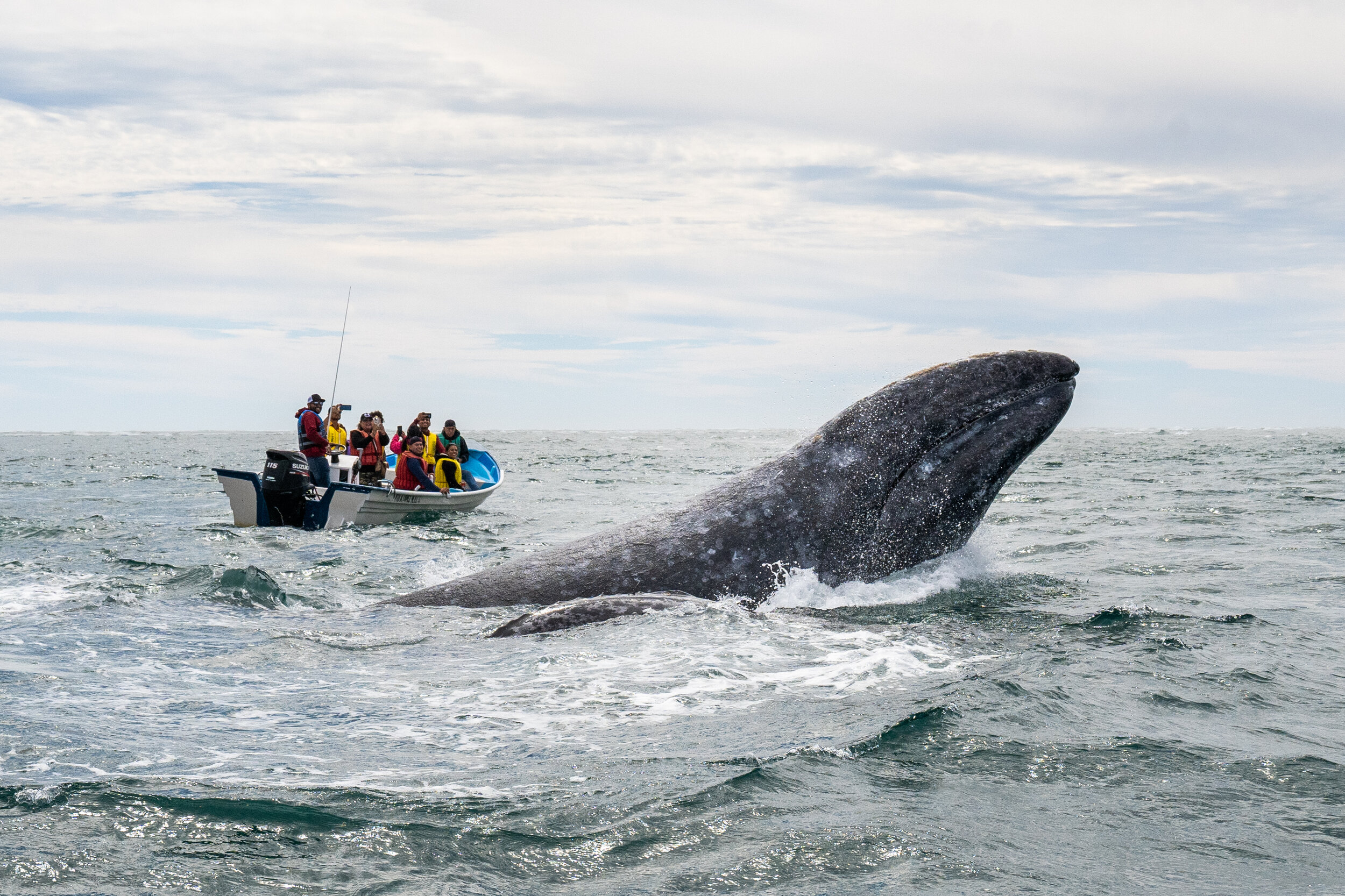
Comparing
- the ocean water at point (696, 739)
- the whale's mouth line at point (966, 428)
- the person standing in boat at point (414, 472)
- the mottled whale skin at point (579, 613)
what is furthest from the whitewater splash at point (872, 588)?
the person standing in boat at point (414, 472)

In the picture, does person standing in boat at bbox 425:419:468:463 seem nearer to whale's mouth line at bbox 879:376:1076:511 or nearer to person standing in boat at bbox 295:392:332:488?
person standing in boat at bbox 295:392:332:488

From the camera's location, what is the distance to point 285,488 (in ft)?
63.3

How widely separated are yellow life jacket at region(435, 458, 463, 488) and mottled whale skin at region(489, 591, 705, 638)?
16.7 meters

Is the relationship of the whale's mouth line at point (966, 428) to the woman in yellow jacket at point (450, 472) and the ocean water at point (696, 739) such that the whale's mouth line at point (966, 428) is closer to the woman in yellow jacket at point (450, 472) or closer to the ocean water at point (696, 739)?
the ocean water at point (696, 739)

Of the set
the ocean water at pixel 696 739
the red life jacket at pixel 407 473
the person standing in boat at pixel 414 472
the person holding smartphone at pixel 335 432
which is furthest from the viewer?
the person holding smartphone at pixel 335 432

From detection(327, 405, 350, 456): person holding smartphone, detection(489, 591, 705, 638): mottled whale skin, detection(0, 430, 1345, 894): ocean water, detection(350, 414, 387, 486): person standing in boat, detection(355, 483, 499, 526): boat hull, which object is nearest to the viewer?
detection(0, 430, 1345, 894): ocean water

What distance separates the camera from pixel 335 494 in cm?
1952

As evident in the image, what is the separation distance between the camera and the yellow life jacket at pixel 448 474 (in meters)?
24.2

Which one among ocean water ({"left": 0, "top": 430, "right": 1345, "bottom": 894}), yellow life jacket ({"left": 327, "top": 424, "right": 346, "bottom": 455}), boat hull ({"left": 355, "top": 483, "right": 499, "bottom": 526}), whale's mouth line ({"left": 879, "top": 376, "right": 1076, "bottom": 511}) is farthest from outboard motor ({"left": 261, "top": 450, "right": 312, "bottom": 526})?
whale's mouth line ({"left": 879, "top": 376, "right": 1076, "bottom": 511})

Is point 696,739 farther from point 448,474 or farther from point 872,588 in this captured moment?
point 448,474

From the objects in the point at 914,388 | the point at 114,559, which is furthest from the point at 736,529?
the point at 114,559

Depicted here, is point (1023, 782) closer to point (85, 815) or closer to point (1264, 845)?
point (1264, 845)

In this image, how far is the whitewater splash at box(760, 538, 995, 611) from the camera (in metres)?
8.64

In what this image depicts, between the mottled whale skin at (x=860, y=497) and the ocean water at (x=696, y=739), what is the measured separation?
36 cm
